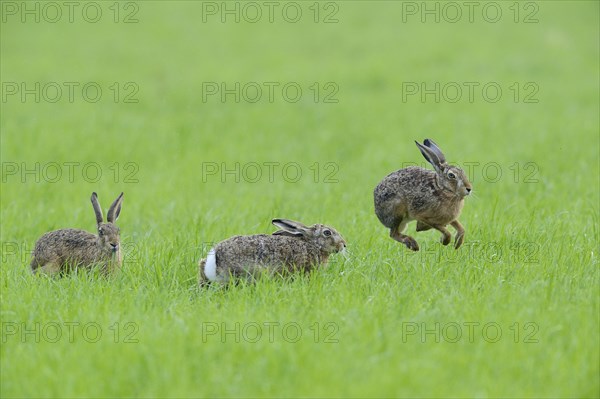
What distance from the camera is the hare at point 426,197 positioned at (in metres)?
7.79

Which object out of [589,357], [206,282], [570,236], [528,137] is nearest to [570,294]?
[589,357]

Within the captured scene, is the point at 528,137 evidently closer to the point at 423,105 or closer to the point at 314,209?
the point at 423,105

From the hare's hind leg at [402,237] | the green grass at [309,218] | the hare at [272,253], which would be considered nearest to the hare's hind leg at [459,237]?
the green grass at [309,218]

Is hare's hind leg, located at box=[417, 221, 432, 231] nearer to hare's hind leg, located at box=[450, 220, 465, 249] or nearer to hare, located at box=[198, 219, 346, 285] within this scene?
hare's hind leg, located at box=[450, 220, 465, 249]

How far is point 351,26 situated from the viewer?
29125 millimetres

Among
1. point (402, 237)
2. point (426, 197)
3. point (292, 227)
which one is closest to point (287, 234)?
point (292, 227)

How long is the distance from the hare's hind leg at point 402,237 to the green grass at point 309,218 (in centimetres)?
17

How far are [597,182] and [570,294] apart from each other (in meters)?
5.34

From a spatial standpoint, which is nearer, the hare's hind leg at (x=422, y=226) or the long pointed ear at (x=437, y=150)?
the long pointed ear at (x=437, y=150)

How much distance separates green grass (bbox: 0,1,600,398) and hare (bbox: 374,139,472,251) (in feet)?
1.02

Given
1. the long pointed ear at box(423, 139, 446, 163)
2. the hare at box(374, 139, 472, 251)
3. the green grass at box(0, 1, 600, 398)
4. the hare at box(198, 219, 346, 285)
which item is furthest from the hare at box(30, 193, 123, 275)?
the long pointed ear at box(423, 139, 446, 163)

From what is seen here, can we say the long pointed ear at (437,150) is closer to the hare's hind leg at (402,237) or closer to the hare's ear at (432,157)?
the hare's ear at (432,157)

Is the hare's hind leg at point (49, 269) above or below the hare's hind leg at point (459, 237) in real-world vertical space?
below

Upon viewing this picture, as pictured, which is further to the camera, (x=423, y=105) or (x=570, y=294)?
(x=423, y=105)
